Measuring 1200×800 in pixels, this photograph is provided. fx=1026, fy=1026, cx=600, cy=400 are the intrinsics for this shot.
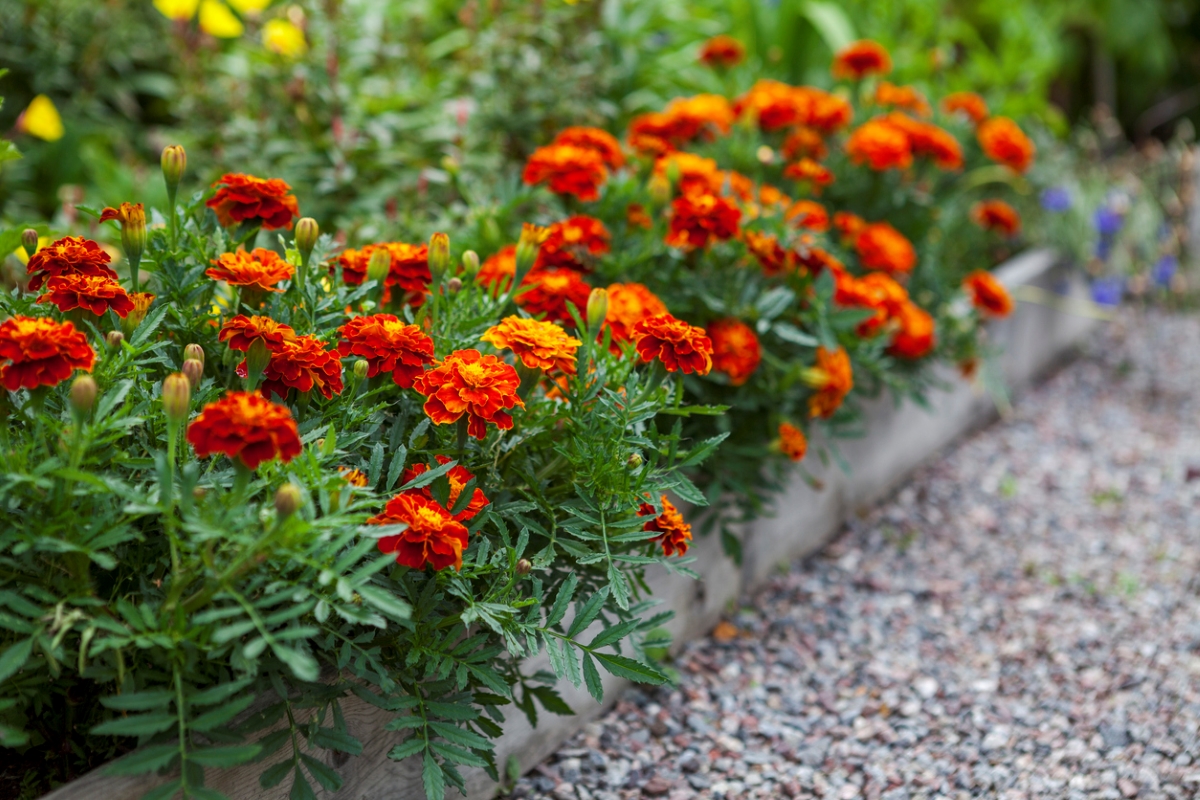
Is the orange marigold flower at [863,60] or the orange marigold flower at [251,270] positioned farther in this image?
the orange marigold flower at [863,60]

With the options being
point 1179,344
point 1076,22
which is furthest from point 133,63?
point 1076,22

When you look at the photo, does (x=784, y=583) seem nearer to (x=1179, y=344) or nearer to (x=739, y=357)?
(x=739, y=357)

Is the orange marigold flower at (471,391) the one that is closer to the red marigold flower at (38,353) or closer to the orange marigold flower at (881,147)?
the red marigold flower at (38,353)

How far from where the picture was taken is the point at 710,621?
2115mm

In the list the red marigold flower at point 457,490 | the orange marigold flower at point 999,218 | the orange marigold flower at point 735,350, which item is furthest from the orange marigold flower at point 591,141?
the orange marigold flower at point 999,218

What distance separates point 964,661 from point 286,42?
2470 mm

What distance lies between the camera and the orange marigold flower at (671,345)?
1.41 m

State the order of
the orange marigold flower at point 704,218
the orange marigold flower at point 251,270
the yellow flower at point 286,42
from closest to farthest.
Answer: the orange marigold flower at point 251,270 < the orange marigold flower at point 704,218 < the yellow flower at point 286,42

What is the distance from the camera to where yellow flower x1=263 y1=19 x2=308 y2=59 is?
294cm

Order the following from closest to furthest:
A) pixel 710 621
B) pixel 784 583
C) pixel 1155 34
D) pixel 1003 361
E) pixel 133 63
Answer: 1. pixel 710 621
2. pixel 784 583
3. pixel 1003 361
4. pixel 133 63
5. pixel 1155 34

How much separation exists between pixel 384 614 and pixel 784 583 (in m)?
1.25

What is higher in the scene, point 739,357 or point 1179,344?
point 739,357

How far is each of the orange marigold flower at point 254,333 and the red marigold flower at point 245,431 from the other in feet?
0.57

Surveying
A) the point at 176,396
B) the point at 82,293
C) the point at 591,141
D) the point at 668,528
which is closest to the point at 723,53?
the point at 591,141
